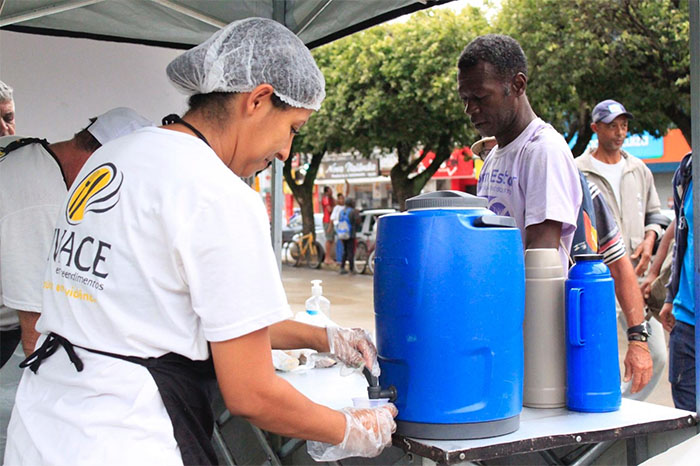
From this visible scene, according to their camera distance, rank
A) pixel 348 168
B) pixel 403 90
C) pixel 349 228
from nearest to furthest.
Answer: pixel 403 90 → pixel 349 228 → pixel 348 168

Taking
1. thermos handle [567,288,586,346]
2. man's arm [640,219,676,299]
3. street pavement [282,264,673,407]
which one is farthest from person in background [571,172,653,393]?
street pavement [282,264,673,407]

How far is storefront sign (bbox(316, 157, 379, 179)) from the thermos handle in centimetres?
2528

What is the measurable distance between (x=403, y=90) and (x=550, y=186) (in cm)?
1205

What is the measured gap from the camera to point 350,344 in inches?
66.3

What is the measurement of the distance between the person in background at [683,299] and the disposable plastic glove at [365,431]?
1.44m

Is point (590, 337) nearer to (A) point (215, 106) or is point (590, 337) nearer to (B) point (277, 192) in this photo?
(A) point (215, 106)

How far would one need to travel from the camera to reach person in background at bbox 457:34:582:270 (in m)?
1.85

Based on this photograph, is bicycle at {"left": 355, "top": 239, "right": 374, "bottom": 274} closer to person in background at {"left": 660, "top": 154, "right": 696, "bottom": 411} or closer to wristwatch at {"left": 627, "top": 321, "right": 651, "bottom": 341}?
person in background at {"left": 660, "top": 154, "right": 696, "bottom": 411}

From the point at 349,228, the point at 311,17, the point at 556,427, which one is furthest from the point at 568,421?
Result: the point at 349,228

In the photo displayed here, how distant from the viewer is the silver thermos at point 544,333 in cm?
157

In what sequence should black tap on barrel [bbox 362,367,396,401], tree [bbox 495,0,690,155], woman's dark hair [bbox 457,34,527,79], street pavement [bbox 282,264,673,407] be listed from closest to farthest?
black tap on barrel [bbox 362,367,396,401]
woman's dark hair [bbox 457,34,527,79]
street pavement [bbox 282,264,673,407]
tree [bbox 495,0,690,155]

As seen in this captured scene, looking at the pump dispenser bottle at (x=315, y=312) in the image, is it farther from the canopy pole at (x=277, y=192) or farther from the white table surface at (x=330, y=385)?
the canopy pole at (x=277, y=192)

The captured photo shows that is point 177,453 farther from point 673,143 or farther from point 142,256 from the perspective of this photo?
point 673,143

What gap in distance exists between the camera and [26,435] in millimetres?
1259
